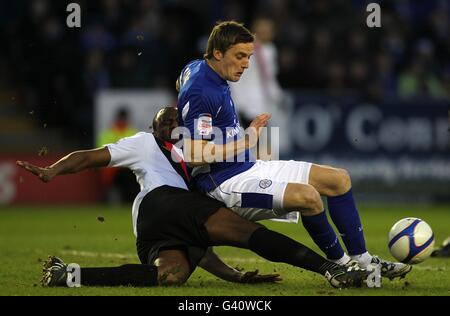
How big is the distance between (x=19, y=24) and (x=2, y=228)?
17.6 feet

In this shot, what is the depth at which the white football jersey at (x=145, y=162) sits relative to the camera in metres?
7.05

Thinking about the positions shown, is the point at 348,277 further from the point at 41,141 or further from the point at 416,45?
the point at 416,45

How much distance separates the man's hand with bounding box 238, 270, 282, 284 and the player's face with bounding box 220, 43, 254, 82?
1382mm

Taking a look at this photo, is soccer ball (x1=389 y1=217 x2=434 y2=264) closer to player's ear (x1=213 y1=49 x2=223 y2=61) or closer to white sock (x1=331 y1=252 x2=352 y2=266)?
white sock (x1=331 y1=252 x2=352 y2=266)

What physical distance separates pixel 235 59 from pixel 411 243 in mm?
1825

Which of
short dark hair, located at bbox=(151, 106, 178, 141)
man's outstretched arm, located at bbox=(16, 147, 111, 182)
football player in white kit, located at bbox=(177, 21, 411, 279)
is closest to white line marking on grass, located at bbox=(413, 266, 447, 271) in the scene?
football player in white kit, located at bbox=(177, 21, 411, 279)

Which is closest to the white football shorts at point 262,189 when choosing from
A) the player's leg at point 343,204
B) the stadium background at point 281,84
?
the player's leg at point 343,204

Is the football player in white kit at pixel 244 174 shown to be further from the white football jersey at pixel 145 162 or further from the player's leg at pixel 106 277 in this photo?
the player's leg at pixel 106 277

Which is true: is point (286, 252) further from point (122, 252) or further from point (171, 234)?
point (122, 252)

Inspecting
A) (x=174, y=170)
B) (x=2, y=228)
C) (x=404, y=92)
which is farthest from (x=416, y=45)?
(x=174, y=170)

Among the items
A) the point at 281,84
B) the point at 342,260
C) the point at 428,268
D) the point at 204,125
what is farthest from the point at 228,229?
the point at 281,84

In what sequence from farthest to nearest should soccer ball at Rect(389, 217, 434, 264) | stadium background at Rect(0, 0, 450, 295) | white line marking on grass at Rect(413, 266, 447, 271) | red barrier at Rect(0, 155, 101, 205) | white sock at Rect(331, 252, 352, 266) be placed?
stadium background at Rect(0, 0, 450, 295) < red barrier at Rect(0, 155, 101, 205) < white line marking on grass at Rect(413, 266, 447, 271) < soccer ball at Rect(389, 217, 434, 264) < white sock at Rect(331, 252, 352, 266)

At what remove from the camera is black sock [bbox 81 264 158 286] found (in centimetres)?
666

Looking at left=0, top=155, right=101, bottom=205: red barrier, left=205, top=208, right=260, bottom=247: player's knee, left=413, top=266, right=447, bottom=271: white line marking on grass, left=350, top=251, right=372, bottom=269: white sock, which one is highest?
left=205, top=208, right=260, bottom=247: player's knee
